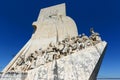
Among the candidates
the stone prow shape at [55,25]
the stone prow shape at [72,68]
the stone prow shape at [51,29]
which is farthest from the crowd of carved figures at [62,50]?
the stone prow shape at [55,25]

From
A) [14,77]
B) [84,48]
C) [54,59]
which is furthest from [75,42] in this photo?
[14,77]

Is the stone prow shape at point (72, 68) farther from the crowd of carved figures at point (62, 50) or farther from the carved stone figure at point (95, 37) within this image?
the carved stone figure at point (95, 37)

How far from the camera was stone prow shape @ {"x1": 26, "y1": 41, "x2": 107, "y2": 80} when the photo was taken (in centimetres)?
593

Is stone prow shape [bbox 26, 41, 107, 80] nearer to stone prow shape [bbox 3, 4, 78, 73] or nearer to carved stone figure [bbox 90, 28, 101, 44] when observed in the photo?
carved stone figure [bbox 90, 28, 101, 44]

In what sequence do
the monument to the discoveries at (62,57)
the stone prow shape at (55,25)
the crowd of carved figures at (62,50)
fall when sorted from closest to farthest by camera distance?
1. the monument to the discoveries at (62,57)
2. the crowd of carved figures at (62,50)
3. the stone prow shape at (55,25)

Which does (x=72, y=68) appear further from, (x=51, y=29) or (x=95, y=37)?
(x=51, y=29)

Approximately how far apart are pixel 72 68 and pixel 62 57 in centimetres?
79

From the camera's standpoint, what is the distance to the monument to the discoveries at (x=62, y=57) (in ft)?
19.9

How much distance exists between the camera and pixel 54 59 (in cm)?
686

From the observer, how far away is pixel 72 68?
6113mm

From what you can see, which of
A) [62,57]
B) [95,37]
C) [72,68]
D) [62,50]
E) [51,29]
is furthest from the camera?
[51,29]

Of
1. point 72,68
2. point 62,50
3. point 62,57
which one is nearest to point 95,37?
point 62,50

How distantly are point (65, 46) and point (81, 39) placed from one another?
0.90 metres

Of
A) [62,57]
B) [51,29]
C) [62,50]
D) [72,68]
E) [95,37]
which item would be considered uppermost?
[51,29]
